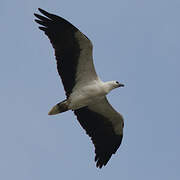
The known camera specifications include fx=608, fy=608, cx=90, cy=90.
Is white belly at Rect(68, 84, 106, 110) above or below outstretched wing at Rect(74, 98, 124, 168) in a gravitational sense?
above

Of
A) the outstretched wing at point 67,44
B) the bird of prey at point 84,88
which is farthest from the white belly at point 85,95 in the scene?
the outstretched wing at point 67,44

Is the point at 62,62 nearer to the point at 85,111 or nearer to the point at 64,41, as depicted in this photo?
the point at 64,41

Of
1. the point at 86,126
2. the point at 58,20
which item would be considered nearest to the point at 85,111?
the point at 86,126

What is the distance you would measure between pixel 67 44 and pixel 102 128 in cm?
381

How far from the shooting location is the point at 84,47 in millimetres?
21469

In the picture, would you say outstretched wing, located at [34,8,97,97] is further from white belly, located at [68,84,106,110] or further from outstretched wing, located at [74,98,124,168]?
outstretched wing, located at [74,98,124,168]

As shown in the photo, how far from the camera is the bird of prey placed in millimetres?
21500

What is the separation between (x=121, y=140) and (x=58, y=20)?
531 centimetres

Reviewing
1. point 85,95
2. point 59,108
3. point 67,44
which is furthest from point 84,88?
point 67,44

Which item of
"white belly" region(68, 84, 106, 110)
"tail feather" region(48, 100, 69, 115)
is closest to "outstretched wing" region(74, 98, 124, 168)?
"white belly" region(68, 84, 106, 110)

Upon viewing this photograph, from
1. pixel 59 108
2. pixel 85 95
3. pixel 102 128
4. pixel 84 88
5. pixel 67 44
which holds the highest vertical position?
pixel 67 44

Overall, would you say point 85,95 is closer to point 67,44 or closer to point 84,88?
point 84,88

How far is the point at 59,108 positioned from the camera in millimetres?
21938

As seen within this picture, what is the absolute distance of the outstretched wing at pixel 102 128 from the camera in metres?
23.1
